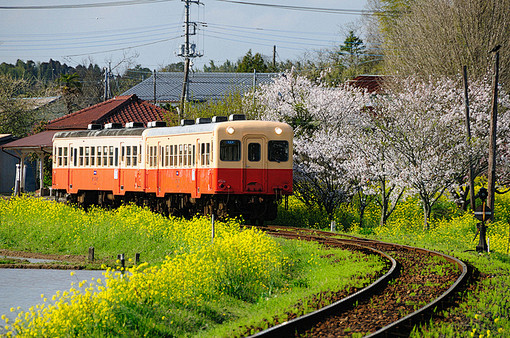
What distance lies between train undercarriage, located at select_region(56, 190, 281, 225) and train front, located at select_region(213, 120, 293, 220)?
0.05 metres

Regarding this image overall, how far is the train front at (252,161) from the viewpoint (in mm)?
21328

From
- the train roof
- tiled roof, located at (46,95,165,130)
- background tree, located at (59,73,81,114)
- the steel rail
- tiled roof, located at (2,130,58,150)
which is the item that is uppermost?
background tree, located at (59,73,81,114)

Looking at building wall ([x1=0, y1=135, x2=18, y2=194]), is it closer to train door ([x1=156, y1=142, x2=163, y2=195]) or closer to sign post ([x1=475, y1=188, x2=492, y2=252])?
train door ([x1=156, y1=142, x2=163, y2=195])

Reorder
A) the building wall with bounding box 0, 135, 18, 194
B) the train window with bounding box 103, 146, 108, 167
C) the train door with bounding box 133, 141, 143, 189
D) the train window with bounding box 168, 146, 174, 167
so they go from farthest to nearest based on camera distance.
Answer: the building wall with bounding box 0, 135, 18, 194, the train window with bounding box 103, 146, 108, 167, the train door with bounding box 133, 141, 143, 189, the train window with bounding box 168, 146, 174, 167

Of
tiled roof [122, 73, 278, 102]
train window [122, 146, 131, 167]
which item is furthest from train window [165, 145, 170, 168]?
tiled roof [122, 73, 278, 102]

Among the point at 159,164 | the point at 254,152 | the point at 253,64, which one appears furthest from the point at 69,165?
the point at 253,64

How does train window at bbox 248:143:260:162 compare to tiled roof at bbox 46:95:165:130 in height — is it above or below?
below

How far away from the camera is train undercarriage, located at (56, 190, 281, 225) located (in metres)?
21.9

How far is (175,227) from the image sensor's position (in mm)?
19359

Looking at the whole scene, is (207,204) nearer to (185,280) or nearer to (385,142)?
(385,142)

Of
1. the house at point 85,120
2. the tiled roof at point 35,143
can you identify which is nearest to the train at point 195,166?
the tiled roof at point 35,143

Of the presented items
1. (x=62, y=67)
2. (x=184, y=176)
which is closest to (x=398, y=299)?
(x=184, y=176)

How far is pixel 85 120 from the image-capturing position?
4228 cm

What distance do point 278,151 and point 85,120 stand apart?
23255 millimetres
